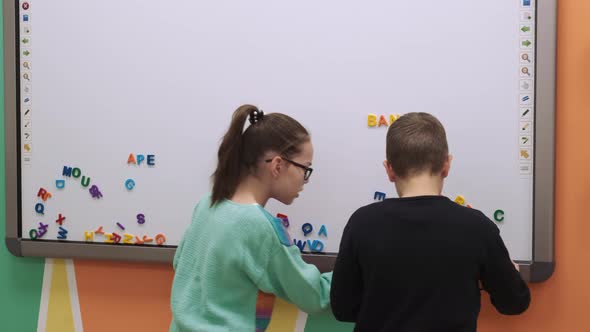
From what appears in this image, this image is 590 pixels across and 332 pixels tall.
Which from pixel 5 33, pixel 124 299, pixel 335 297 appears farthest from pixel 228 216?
pixel 5 33

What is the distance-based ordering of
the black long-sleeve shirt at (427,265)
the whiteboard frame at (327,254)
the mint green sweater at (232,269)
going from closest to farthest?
the black long-sleeve shirt at (427,265) → the mint green sweater at (232,269) → the whiteboard frame at (327,254)

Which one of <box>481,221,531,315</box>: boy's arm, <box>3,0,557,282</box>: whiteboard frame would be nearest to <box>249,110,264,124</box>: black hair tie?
<box>3,0,557,282</box>: whiteboard frame

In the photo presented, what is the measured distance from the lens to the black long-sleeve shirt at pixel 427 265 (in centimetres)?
111

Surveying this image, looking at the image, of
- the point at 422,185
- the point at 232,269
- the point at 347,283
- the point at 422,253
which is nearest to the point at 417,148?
the point at 422,185

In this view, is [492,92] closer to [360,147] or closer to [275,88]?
[360,147]

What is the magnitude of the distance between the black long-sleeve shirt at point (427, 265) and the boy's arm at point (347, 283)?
1.0 inches

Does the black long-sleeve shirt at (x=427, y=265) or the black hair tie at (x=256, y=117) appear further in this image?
the black hair tie at (x=256, y=117)

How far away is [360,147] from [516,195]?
1.34 ft

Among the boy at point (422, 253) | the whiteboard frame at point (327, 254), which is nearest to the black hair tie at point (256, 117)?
the boy at point (422, 253)

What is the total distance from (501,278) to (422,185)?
236mm

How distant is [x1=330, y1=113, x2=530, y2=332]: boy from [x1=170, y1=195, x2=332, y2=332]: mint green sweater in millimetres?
153

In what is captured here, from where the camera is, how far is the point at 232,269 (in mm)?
1251

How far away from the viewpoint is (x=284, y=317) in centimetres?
162

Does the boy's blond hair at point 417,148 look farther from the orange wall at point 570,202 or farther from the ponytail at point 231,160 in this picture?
the orange wall at point 570,202
